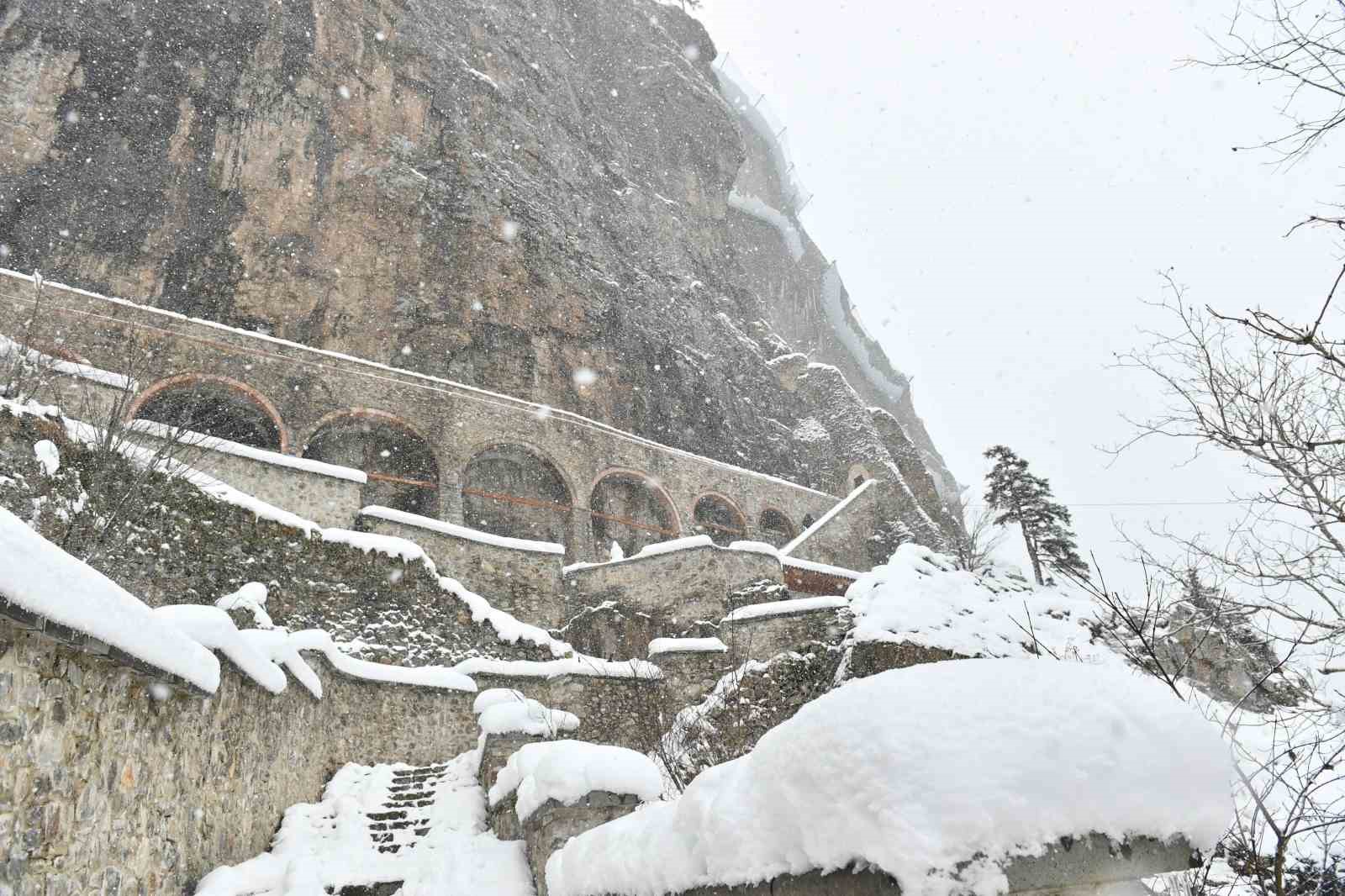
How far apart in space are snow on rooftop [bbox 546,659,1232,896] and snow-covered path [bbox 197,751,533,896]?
12.7ft

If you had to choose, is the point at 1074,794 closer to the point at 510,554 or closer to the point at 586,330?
the point at 510,554

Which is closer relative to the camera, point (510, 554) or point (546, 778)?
point (546, 778)

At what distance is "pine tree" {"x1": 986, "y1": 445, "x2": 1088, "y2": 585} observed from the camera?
21078 millimetres

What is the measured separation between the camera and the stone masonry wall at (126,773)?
109 inches

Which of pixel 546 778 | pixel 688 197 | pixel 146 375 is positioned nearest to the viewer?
pixel 546 778

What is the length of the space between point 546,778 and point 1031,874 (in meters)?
3.62

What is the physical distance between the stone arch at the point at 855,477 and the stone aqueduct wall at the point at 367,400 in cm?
592

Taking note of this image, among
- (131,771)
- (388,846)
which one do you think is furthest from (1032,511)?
(131,771)

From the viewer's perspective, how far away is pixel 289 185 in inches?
763

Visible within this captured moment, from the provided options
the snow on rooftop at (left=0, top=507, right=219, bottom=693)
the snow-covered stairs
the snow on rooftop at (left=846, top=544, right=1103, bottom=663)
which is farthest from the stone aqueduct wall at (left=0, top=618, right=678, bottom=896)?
the snow on rooftop at (left=846, top=544, right=1103, bottom=663)

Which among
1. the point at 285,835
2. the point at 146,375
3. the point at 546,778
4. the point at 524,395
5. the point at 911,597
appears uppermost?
the point at 911,597

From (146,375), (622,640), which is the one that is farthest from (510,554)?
(146,375)

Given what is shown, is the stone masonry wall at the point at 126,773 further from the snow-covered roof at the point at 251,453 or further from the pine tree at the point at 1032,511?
the pine tree at the point at 1032,511

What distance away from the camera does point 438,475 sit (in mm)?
17219
